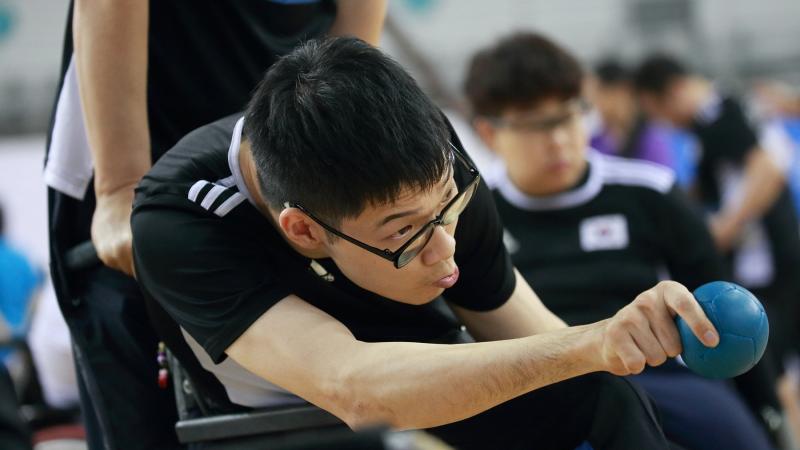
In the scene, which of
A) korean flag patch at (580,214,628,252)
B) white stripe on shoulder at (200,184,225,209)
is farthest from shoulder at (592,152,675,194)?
white stripe on shoulder at (200,184,225,209)

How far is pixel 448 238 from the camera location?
182 centimetres

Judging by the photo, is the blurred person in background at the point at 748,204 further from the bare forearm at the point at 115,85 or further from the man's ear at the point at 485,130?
the bare forearm at the point at 115,85

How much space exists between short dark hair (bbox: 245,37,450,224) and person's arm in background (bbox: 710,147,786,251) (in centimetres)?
412

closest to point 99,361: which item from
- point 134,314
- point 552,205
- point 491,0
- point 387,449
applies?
point 134,314

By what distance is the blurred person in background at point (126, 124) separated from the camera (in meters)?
2.11

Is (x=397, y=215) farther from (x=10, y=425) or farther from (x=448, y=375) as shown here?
(x=10, y=425)

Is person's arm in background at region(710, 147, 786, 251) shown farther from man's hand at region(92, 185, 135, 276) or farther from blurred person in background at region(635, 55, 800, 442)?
man's hand at region(92, 185, 135, 276)

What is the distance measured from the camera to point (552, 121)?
334 cm

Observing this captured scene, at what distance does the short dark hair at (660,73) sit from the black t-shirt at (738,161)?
534mm

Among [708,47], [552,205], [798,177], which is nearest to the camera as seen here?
[552,205]

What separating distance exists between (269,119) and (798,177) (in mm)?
5905

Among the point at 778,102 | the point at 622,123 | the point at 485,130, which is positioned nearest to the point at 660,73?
the point at 622,123

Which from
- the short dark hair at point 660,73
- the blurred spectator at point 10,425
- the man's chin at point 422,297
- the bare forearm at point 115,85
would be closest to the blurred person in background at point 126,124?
the bare forearm at point 115,85

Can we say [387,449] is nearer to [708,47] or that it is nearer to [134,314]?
[134,314]
